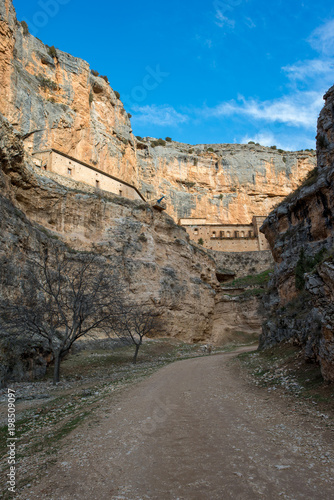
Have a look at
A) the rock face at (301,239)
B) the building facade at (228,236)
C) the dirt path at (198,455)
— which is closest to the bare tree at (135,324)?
the rock face at (301,239)

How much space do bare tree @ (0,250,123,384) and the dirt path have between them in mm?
6605

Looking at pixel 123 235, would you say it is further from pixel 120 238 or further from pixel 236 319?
pixel 236 319

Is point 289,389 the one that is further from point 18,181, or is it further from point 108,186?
point 108,186

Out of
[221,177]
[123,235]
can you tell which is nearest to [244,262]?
[123,235]

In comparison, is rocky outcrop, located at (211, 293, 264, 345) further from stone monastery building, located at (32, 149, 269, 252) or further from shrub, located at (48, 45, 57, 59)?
shrub, located at (48, 45, 57, 59)

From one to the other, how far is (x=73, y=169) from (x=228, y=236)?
34551 mm

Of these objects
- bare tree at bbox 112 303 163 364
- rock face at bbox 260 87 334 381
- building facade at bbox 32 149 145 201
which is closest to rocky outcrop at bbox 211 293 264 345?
bare tree at bbox 112 303 163 364

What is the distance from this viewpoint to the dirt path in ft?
12.2

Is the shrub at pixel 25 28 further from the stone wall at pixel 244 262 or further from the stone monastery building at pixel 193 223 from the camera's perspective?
the stone wall at pixel 244 262

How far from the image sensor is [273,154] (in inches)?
3137

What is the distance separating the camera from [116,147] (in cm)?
5284

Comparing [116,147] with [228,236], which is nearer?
[116,147]

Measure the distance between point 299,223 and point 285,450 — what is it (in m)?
18.0

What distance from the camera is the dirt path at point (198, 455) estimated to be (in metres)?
3.72
